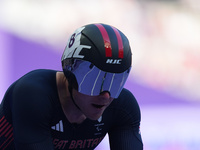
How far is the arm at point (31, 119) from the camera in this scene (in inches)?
79.7

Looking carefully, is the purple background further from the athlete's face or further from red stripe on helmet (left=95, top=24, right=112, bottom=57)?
red stripe on helmet (left=95, top=24, right=112, bottom=57)

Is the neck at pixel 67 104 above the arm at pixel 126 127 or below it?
above

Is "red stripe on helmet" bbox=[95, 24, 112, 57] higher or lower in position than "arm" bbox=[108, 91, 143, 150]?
higher

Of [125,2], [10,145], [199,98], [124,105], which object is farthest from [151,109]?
[10,145]

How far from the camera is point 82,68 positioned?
2.07 m

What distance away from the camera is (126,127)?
2.55 m

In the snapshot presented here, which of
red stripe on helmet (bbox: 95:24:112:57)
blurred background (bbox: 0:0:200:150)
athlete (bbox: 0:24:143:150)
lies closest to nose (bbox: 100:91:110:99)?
athlete (bbox: 0:24:143:150)

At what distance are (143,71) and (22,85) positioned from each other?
102 inches

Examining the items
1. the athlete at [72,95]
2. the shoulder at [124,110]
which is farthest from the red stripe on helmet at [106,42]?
the shoulder at [124,110]

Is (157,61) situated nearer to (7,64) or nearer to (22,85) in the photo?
(7,64)

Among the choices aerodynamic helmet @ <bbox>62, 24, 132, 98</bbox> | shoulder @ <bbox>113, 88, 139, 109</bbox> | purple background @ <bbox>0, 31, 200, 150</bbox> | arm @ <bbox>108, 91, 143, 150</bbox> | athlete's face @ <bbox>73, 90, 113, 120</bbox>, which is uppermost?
aerodynamic helmet @ <bbox>62, 24, 132, 98</bbox>

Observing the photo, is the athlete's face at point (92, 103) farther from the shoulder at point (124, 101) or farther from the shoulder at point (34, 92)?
the shoulder at point (124, 101)

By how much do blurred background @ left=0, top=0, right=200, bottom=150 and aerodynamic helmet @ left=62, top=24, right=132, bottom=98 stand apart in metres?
2.16

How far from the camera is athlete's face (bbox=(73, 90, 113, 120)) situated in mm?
2092
